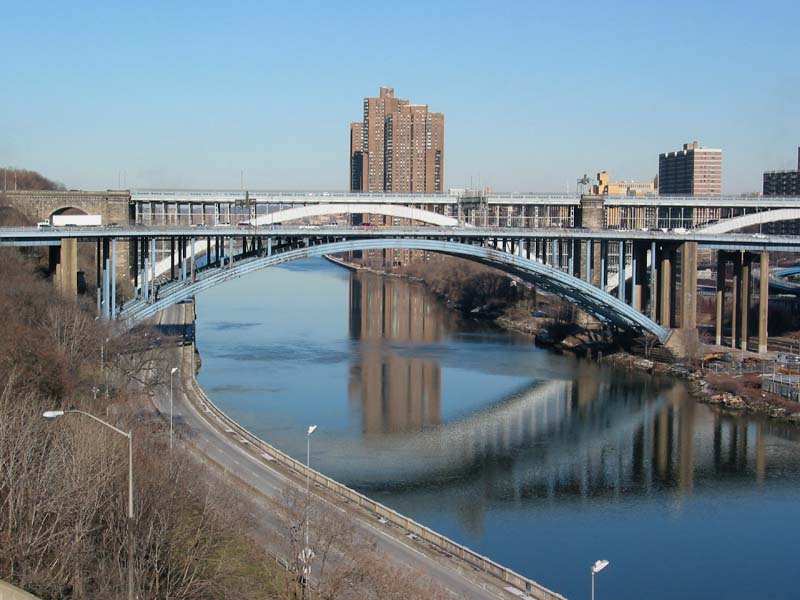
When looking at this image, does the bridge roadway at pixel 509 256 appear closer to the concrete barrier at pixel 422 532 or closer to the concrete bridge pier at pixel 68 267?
the concrete bridge pier at pixel 68 267

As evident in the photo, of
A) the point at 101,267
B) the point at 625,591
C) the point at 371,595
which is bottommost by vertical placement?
the point at 625,591

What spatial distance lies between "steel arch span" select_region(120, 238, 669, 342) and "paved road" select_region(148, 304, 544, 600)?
3421 millimetres

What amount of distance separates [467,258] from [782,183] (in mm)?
57318

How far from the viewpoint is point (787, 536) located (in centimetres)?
1688

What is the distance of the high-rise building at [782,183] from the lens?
262 ft

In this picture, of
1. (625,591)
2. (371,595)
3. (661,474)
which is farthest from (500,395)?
(371,595)

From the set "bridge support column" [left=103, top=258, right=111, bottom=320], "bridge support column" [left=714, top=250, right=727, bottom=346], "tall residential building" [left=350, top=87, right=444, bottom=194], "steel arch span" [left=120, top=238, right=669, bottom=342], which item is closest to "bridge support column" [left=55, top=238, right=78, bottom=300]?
"bridge support column" [left=103, top=258, right=111, bottom=320]

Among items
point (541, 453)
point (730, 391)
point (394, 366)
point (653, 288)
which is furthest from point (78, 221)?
point (730, 391)

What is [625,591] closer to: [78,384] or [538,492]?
[538,492]

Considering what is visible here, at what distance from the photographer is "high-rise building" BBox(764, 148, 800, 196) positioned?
3140 inches

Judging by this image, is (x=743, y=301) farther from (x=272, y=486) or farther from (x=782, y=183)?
(x=782, y=183)

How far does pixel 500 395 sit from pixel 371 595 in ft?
52.7

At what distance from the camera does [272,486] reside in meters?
16.2

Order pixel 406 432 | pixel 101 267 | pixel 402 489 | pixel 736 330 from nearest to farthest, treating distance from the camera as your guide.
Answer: pixel 402 489
pixel 406 432
pixel 101 267
pixel 736 330
